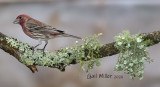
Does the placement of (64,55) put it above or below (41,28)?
below

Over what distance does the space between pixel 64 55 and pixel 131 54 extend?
10.3 inches

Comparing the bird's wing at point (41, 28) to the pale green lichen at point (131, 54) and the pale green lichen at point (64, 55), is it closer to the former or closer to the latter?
the pale green lichen at point (64, 55)

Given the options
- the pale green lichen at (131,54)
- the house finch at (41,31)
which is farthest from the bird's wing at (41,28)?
the pale green lichen at (131,54)

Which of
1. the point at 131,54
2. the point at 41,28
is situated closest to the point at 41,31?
the point at 41,28

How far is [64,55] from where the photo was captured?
150cm

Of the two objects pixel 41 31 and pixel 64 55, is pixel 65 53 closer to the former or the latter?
pixel 64 55

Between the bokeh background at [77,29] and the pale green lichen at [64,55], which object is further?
the bokeh background at [77,29]

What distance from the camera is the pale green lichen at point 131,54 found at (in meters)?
1.42

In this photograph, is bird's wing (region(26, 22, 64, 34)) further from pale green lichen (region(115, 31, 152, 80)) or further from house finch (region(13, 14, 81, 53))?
pale green lichen (region(115, 31, 152, 80))

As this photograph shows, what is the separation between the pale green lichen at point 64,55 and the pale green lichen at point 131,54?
0.09m

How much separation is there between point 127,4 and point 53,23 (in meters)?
0.59

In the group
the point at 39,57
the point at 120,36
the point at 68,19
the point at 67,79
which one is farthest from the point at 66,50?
the point at 68,19

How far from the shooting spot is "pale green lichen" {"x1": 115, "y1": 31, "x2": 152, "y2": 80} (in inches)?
55.9

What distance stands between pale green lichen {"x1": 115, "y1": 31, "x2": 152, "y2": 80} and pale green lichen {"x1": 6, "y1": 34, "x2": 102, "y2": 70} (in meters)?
0.09
